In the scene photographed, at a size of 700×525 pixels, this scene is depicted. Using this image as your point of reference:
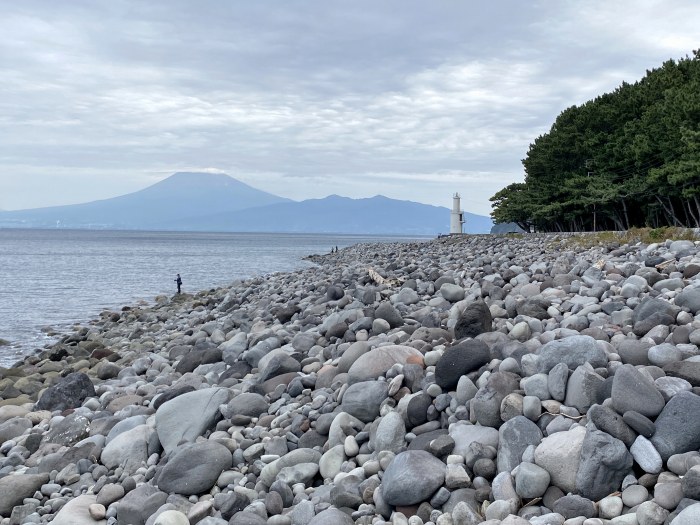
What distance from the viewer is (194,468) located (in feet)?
18.1

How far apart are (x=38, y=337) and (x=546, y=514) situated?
66.2ft

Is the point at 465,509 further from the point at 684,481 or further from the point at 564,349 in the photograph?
the point at 564,349

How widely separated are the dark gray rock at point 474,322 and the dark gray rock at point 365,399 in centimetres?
144

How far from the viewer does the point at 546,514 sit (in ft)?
→ 12.6

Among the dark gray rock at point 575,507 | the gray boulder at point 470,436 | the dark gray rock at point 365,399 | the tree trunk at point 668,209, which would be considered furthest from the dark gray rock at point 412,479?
the tree trunk at point 668,209

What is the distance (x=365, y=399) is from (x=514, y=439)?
5.50 ft

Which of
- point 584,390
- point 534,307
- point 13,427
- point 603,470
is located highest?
point 534,307

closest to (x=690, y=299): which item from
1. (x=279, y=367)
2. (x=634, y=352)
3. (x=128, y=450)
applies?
(x=634, y=352)

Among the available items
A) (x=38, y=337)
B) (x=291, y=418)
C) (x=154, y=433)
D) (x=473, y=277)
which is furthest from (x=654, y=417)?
(x=38, y=337)

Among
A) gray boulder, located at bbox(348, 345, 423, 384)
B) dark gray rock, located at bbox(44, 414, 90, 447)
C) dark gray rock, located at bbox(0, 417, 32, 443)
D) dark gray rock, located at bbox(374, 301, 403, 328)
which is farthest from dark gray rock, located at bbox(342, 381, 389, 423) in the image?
dark gray rock, located at bbox(0, 417, 32, 443)

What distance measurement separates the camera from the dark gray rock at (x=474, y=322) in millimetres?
6965

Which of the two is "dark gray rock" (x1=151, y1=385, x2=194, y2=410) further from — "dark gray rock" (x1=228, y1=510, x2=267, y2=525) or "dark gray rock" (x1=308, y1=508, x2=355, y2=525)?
"dark gray rock" (x1=308, y1=508, x2=355, y2=525)

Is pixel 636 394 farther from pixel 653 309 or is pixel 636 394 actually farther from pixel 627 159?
pixel 627 159

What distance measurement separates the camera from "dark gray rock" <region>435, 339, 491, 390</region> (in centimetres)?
550
